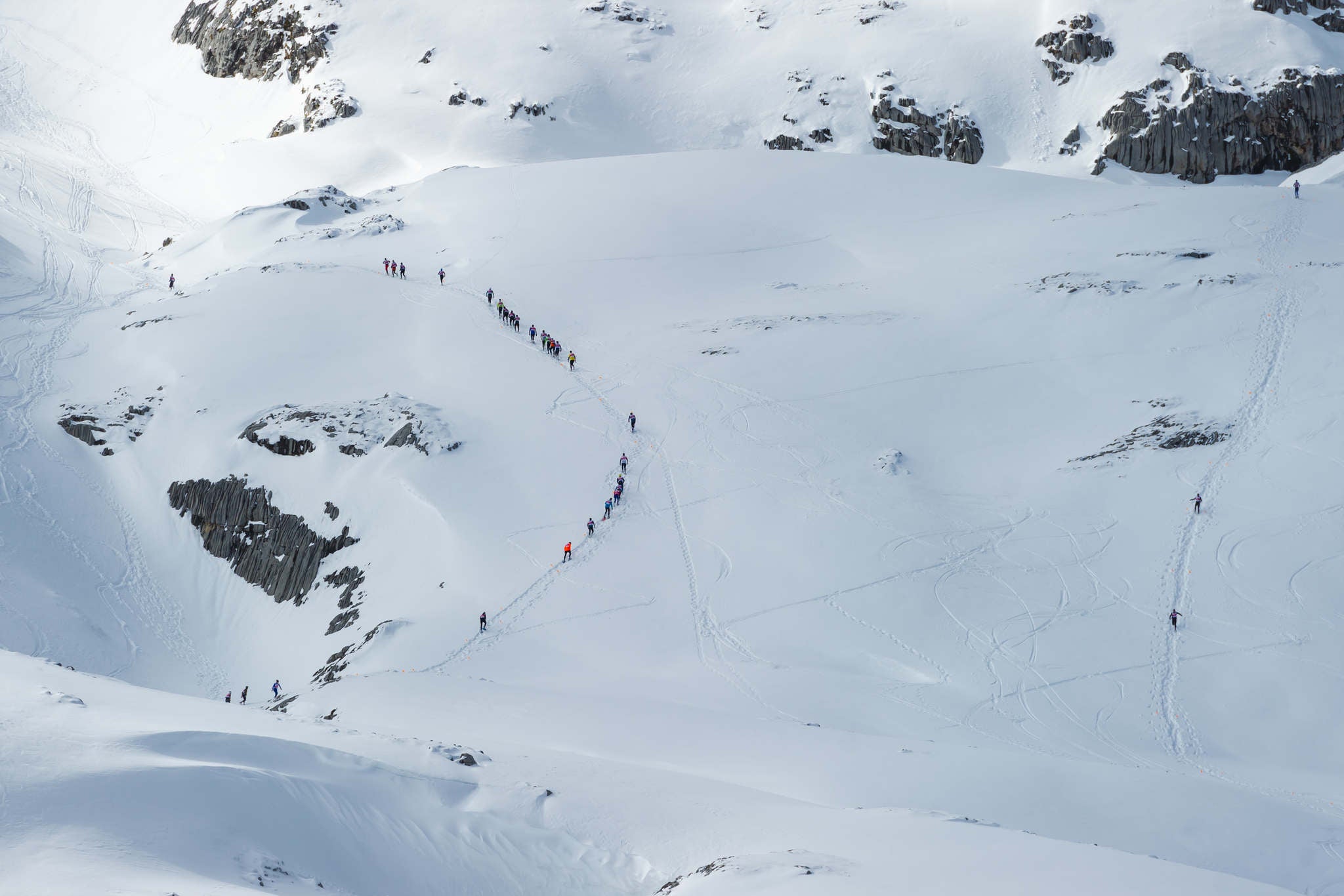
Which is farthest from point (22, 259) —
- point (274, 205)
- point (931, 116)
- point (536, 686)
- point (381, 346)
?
point (931, 116)

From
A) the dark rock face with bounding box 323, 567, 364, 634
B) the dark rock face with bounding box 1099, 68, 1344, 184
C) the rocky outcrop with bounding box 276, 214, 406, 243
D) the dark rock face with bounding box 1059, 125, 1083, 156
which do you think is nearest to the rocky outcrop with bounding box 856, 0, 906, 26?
the dark rock face with bounding box 1059, 125, 1083, 156

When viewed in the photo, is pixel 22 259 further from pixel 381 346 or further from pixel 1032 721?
pixel 1032 721

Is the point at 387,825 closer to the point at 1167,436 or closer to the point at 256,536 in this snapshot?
the point at 256,536

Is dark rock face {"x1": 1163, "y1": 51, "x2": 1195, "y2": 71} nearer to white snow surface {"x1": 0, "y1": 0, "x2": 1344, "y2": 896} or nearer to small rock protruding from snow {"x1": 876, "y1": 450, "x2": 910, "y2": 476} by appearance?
white snow surface {"x1": 0, "y1": 0, "x2": 1344, "y2": 896}

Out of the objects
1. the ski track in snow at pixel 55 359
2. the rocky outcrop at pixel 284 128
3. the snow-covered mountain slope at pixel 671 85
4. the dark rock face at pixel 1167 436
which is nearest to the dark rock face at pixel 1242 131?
the snow-covered mountain slope at pixel 671 85

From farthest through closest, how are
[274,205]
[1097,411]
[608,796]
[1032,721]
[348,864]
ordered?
[274,205], [1097,411], [1032,721], [608,796], [348,864]

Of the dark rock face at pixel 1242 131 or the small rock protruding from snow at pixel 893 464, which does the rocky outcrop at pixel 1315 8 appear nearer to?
the dark rock face at pixel 1242 131
